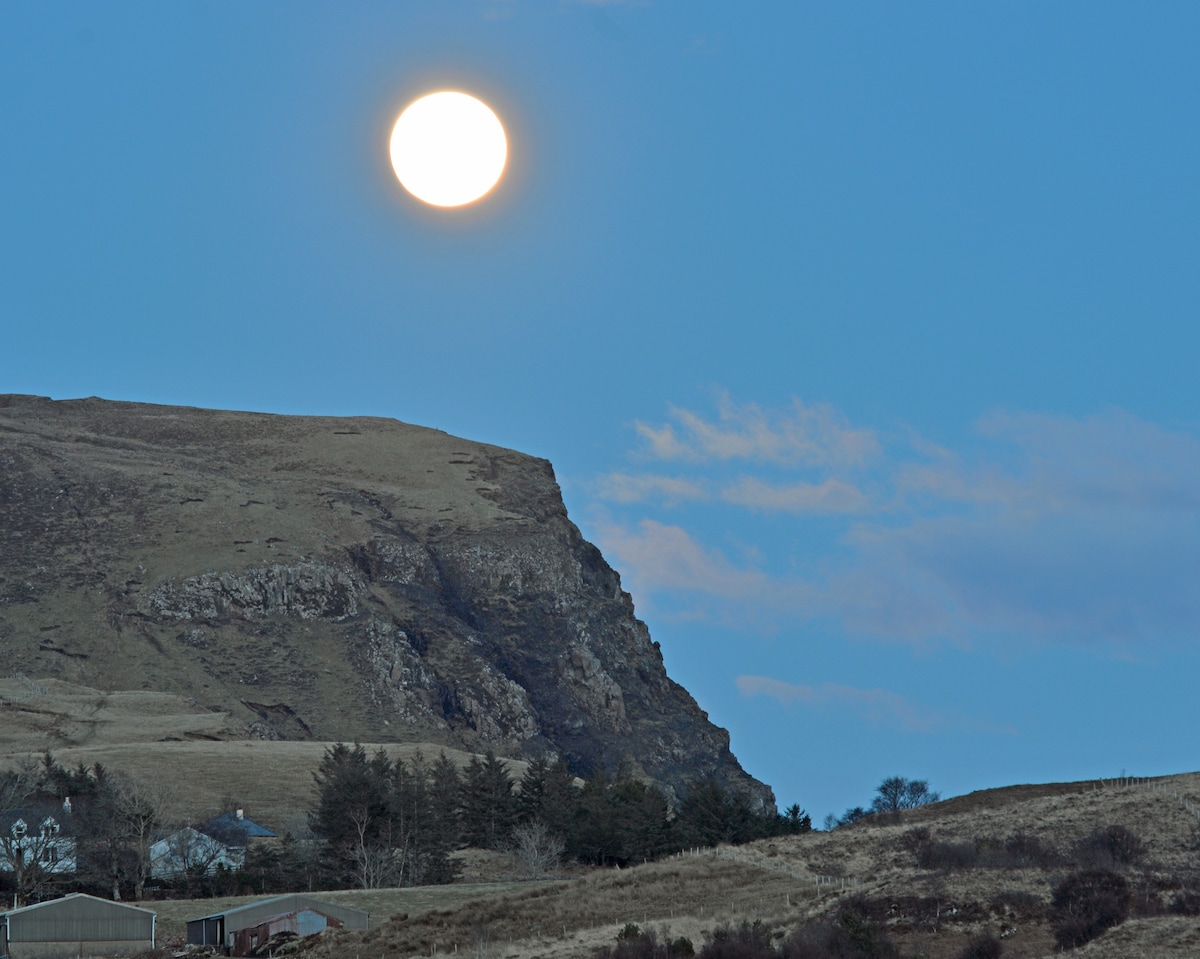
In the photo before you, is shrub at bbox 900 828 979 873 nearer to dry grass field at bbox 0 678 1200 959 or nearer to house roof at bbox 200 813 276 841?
dry grass field at bbox 0 678 1200 959

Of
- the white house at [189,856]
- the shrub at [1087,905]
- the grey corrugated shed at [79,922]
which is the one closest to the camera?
the shrub at [1087,905]

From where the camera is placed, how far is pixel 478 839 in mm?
83188

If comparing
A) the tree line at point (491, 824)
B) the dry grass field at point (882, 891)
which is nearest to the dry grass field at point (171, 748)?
the tree line at point (491, 824)

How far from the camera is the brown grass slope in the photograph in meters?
41.1

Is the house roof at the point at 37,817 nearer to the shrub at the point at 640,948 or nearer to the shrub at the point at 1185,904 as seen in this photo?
the shrub at the point at 640,948

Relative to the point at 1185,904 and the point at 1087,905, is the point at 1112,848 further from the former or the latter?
the point at 1087,905

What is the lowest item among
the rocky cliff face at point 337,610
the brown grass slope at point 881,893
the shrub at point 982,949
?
the shrub at point 982,949

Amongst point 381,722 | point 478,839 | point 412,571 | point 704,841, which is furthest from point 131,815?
point 412,571

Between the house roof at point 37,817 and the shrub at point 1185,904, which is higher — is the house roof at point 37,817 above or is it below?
above

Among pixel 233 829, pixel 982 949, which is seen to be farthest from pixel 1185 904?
pixel 233 829

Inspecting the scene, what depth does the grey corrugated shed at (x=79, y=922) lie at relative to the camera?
54719 mm

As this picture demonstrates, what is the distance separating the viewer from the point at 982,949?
3778 centimetres

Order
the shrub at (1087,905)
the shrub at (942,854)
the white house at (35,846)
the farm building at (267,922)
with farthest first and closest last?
the white house at (35,846) → the farm building at (267,922) → the shrub at (942,854) → the shrub at (1087,905)

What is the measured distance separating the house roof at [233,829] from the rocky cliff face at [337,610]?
39.4 metres
